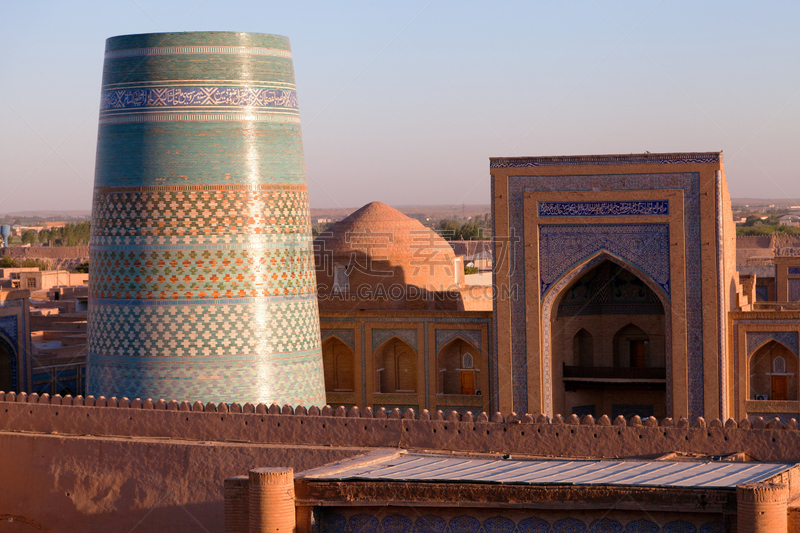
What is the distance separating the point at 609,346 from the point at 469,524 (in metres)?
8.98

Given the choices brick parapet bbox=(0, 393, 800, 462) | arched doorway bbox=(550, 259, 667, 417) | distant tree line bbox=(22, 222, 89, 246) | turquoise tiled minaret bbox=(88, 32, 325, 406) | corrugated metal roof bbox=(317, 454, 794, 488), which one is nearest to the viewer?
corrugated metal roof bbox=(317, 454, 794, 488)

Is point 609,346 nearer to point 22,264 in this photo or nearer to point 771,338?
point 771,338

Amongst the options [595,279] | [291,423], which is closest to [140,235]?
[291,423]

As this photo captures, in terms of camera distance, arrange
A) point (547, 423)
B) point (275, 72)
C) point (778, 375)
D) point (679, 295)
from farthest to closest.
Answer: point (778, 375) → point (679, 295) → point (275, 72) → point (547, 423)

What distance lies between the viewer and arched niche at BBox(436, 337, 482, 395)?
15.9 m

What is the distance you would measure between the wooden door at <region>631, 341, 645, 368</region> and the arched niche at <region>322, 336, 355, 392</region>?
3.99 metres

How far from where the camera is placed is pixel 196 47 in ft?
35.7

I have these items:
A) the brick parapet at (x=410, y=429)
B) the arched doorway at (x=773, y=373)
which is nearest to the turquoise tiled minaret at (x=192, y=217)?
the brick parapet at (x=410, y=429)

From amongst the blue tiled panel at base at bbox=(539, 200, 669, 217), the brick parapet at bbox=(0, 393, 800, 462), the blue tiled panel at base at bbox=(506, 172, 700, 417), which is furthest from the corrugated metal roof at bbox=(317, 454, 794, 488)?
the blue tiled panel at base at bbox=(539, 200, 669, 217)

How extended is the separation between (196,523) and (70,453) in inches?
55.8

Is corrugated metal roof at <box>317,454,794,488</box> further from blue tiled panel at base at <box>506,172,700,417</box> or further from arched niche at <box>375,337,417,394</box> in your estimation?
arched niche at <box>375,337,417,394</box>

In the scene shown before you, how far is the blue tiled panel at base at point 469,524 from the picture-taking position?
23.4ft

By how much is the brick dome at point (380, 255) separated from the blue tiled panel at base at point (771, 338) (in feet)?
17.1

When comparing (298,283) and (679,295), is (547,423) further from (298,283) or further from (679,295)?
(679,295)
